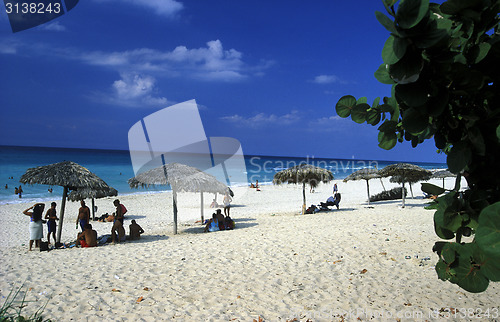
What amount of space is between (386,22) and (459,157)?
50 centimetres

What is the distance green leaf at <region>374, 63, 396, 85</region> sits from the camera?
3.07ft

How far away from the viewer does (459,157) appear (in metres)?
0.92

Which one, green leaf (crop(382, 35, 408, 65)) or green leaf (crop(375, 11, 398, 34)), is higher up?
green leaf (crop(375, 11, 398, 34))

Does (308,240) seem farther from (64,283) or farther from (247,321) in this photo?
(64,283)

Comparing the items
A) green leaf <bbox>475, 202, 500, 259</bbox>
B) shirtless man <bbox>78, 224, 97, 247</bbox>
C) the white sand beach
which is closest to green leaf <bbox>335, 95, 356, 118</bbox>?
green leaf <bbox>475, 202, 500, 259</bbox>

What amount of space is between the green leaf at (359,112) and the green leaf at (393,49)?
391 mm

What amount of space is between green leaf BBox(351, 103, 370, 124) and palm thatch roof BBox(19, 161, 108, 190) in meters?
8.96

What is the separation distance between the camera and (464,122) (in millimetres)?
961

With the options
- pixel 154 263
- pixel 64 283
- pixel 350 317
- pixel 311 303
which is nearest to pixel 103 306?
pixel 64 283

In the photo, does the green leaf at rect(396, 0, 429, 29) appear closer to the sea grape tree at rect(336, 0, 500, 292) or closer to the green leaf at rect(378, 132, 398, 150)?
the sea grape tree at rect(336, 0, 500, 292)

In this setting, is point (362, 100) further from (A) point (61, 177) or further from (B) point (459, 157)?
(A) point (61, 177)

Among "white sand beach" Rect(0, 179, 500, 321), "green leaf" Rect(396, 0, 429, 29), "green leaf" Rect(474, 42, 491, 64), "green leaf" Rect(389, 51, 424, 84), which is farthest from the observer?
"white sand beach" Rect(0, 179, 500, 321)

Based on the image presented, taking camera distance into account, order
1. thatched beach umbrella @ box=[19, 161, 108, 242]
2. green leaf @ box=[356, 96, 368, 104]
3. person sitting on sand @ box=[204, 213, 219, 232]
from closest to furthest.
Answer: green leaf @ box=[356, 96, 368, 104], thatched beach umbrella @ box=[19, 161, 108, 242], person sitting on sand @ box=[204, 213, 219, 232]

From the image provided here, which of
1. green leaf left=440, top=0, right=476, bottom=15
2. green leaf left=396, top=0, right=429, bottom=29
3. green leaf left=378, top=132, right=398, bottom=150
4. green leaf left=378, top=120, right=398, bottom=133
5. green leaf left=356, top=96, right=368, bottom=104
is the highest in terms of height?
green leaf left=440, top=0, right=476, bottom=15
